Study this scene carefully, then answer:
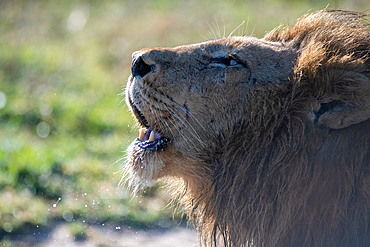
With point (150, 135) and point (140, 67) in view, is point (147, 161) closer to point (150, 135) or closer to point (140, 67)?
point (150, 135)

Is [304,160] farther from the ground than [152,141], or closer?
closer

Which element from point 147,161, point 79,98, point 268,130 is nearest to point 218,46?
point 268,130

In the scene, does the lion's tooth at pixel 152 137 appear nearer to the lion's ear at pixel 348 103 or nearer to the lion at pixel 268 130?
the lion at pixel 268 130

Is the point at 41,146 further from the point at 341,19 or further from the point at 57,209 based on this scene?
the point at 341,19

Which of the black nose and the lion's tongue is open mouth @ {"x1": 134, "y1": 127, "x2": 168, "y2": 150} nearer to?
the lion's tongue

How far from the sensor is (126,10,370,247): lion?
6.72 feet

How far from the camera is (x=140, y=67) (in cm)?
243

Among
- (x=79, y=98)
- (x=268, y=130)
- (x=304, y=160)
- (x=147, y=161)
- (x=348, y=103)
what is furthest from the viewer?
(x=79, y=98)

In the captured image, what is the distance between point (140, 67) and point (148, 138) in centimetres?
40

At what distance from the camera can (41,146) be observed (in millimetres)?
4953

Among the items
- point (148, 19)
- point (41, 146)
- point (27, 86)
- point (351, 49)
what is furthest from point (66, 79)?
point (351, 49)

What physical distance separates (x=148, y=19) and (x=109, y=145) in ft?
16.7

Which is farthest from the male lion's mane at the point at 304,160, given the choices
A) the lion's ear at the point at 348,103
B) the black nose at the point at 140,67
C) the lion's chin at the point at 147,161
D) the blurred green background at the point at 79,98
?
the blurred green background at the point at 79,98

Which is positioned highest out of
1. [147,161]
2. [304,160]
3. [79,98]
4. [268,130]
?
[79,98]
